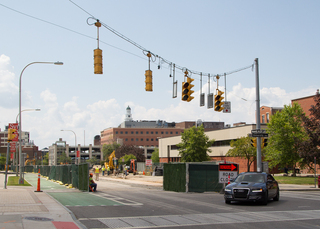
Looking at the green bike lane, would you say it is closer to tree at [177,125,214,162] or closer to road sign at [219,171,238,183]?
road sign at [219,171,238,183]

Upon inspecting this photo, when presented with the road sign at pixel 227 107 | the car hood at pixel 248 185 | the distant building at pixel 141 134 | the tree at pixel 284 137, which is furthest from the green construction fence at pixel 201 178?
the distant building at pixel 141 134

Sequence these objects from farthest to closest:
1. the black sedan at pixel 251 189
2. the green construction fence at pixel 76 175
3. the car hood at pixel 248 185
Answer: the green construction fence at pixel 76 175 → the car hood at pixel 248 185 → the black sedan at pixel 251 189

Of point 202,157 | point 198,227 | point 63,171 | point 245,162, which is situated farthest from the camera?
point 202,157

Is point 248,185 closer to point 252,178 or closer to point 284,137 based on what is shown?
point 252,178

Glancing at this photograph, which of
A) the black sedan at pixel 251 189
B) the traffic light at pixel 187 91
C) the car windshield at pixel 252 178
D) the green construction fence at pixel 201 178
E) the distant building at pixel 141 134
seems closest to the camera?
the black sedan at pixel 251 189

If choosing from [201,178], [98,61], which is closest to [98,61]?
[98,61]

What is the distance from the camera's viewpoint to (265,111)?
272 feet

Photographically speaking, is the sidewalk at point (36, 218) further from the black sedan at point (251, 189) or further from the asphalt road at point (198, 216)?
the black sedan at point (251, 189)

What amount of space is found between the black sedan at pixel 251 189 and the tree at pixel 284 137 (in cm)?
2875

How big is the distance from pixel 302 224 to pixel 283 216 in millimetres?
1649

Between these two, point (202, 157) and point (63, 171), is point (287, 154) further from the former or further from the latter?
point (63, 171)

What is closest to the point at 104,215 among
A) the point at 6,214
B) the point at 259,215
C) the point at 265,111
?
the point at 6,214

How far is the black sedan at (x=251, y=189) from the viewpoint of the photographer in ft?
50.0

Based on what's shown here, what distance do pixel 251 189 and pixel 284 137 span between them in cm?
3159
